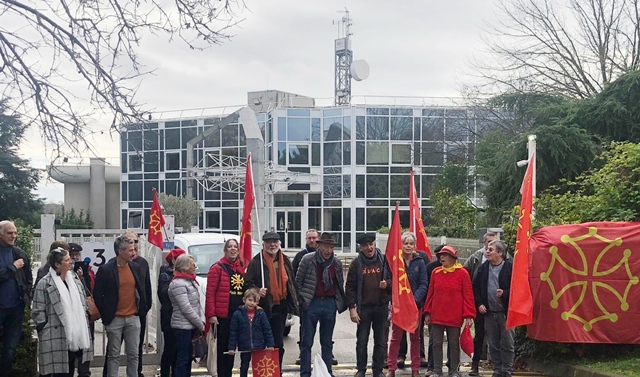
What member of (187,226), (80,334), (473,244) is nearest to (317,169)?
(187,226)

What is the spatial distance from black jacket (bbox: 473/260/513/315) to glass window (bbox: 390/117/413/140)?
31038 mm

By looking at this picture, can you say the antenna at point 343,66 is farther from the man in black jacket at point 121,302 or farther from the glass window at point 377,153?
the man in black jacket at point 121,302

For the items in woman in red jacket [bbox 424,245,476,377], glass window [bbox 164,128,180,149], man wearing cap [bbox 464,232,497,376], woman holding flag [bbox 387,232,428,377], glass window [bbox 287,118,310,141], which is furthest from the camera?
glass window [bbox 164,128,180,149]

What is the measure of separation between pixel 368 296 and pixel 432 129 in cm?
3088

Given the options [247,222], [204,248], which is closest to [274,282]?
[247,222]

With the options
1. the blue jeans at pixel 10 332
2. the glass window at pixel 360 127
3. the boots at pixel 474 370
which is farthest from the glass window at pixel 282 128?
the blue jeans at pixel 10 332

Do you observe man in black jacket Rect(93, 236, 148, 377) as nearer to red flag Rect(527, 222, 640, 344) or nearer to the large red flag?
the large red flag

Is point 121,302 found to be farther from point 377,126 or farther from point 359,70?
point 359,70

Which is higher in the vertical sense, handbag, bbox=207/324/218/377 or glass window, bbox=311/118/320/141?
glass window, bbox=311/118/320/141

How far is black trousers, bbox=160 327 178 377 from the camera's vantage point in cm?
941

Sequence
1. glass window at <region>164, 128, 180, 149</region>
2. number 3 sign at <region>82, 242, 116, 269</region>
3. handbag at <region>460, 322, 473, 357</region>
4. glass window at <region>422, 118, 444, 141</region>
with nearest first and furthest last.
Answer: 1. handbag at <region>460, 322, 473, 357</region>
2. number 3 sign at <region>82, 242, 116, 269</region>
3. glass window at <region>422, 118, 444, 141</region>
4. glass window at <region>164, 128, 180, 149</region>

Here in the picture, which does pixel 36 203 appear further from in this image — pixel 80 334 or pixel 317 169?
pixel 80 334

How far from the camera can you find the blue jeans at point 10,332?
873cm

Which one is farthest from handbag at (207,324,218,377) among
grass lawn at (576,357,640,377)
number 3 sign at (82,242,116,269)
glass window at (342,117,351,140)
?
glass window at (342,117,351,140)
